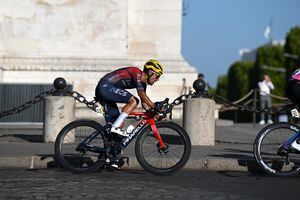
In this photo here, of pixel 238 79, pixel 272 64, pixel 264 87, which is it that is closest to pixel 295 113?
pixel 264 87

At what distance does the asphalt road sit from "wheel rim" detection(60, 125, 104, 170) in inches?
7.0

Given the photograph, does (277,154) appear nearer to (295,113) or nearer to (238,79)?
(295,113)

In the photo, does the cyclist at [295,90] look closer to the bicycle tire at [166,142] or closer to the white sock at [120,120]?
the bicycle tire at [166,142]

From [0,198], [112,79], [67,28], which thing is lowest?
[0,198]

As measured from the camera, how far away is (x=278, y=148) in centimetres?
940

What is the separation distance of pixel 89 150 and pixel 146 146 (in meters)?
0.71

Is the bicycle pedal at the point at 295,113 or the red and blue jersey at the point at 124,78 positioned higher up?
the red and blue jersey at the point at 124,78

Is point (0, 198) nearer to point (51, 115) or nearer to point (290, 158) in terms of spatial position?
point (290, 158)

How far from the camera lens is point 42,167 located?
10.1 metres

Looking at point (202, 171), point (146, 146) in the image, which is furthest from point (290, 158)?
point (146, 146)

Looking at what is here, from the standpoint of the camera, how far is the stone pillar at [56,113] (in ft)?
40.9

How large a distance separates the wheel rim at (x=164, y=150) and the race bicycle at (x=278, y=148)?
3.04 ft

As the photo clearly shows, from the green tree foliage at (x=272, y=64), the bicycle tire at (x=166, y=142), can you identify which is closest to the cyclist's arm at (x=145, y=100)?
the bicycle tire at (x=166, y=142)

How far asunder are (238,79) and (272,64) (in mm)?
4911
